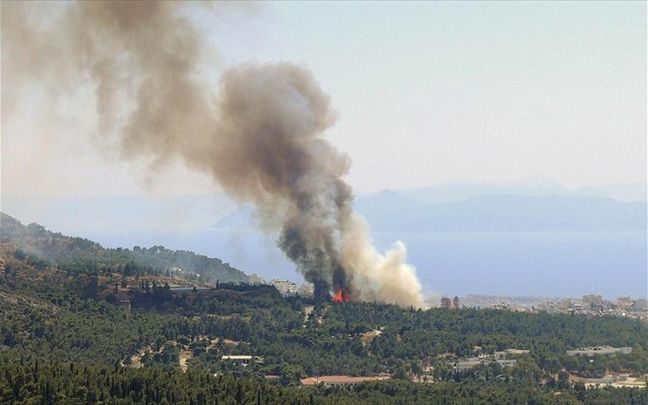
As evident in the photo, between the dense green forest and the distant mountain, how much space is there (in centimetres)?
266

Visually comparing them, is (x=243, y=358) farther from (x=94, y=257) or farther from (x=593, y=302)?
(x=593, y=302)

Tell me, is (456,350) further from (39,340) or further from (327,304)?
(39,340)

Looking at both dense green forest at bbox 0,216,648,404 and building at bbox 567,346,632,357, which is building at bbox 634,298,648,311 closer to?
dense green forest at bbox 0,216,648,404

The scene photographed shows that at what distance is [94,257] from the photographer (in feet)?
512

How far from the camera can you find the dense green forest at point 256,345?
8331 centimetres

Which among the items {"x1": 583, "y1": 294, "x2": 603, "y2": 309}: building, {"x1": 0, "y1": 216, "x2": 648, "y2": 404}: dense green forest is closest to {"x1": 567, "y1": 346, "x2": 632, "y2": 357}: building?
{"x1": 0, "y1": 216, "x2": 648, "y2": 404}: dense green forest

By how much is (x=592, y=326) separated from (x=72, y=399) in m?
58.5

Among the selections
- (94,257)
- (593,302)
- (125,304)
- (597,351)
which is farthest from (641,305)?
(125,304)

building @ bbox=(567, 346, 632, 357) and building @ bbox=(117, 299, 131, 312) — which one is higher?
building @ bbox=(117, 299, 131, 312)

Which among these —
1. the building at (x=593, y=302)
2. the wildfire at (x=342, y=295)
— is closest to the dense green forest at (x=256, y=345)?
the wildfire at (x=342, y=295)

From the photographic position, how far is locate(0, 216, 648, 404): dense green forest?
8331 centimetres

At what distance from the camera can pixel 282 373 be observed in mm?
101938

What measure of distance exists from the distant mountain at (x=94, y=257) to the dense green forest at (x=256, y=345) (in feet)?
8.74

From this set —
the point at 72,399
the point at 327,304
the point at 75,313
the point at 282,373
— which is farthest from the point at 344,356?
the point at 72,399
